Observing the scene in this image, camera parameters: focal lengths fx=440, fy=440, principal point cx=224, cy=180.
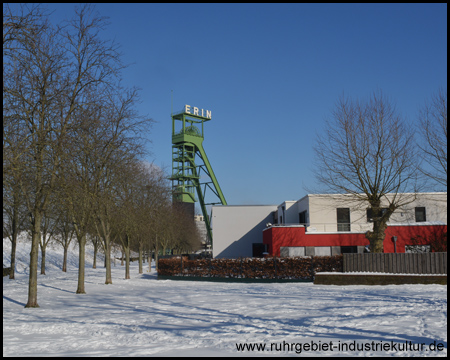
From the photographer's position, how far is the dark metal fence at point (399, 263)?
22.8 meters

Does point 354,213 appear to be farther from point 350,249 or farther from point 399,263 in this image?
point 399,263

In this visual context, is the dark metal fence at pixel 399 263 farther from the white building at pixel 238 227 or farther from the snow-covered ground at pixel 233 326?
the white building at pixel 238 227

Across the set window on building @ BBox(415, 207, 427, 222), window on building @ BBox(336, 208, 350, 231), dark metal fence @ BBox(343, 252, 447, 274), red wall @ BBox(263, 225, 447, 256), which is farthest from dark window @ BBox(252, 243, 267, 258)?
dark metal fence @ BBox(343, 252, 447, 274)

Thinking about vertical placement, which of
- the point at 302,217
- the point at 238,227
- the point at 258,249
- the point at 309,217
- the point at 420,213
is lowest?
the point at 258,249

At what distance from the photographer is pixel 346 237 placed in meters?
34.3

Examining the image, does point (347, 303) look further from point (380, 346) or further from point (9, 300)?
point (9, 300)

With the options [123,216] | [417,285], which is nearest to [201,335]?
[417,285]

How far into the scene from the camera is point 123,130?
23344 mm

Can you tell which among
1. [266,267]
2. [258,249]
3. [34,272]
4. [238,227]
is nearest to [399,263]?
[266,267]

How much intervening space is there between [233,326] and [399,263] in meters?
16.0

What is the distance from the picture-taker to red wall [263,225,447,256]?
32.1 metres

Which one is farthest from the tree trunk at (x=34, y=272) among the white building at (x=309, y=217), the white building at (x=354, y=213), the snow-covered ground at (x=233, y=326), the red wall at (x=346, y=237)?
the white building at (x=354, y=213)

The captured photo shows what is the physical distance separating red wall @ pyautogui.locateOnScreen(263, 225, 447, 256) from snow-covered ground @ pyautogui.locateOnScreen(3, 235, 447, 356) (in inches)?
663

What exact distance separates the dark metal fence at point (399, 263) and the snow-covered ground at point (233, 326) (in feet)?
23.4
